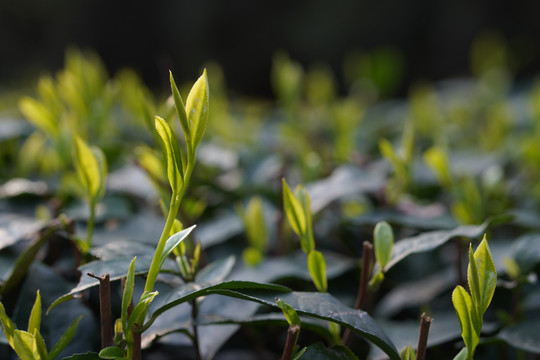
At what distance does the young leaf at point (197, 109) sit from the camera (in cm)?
46

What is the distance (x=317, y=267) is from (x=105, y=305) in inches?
9.4

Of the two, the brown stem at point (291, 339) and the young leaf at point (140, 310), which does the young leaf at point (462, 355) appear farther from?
the young leaf at point (140, 310)

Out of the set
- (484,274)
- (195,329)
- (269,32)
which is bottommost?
(195,329)

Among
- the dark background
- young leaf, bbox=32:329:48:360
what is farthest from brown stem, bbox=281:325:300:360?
the dark background

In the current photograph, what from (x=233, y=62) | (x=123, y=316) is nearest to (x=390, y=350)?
(x=123, y=316)

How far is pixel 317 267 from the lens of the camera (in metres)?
0.58

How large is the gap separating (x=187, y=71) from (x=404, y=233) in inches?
158

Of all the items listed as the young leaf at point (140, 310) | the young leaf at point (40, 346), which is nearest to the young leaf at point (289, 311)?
the young leaf at point (140, 310)

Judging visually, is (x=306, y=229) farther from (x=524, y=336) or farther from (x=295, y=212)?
(x=524, y=336)

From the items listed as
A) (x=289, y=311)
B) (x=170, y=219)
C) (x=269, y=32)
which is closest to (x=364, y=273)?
(x=289, y=311)

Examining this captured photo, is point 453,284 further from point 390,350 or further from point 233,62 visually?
point 233,62

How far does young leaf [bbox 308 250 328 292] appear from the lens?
0.58 m

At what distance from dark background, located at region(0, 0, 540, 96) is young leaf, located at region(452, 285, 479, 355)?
143 inches

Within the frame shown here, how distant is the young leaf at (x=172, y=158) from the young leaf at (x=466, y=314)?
0.94ft
